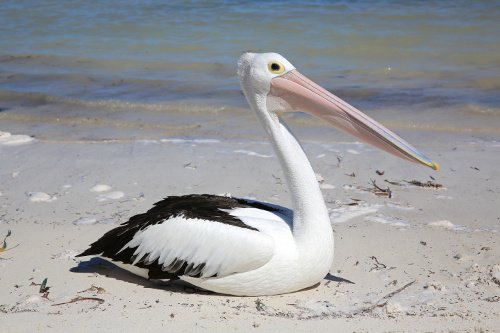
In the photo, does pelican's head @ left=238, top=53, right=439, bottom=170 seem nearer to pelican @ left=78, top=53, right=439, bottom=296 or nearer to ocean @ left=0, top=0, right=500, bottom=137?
pelican @ left=78, top=53, right=439, bottom=296

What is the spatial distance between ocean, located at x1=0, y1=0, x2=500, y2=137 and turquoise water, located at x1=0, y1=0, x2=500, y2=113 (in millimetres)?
18

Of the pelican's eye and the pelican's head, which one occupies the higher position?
→ the pelican's eye

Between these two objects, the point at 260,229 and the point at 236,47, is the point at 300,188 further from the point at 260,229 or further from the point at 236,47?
the point at 236,47

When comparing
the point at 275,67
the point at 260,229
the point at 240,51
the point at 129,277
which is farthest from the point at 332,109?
the point at 240,51

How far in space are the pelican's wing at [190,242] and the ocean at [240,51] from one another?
4564 millimetres

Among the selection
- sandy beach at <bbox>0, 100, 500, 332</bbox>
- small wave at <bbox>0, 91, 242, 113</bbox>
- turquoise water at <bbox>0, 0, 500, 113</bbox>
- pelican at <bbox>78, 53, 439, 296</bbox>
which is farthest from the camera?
turquoise water at <bbox>0, 0, 500, 113</bbox>

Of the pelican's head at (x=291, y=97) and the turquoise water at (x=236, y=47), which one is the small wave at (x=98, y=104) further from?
the pelican's head at (x=291, y=97)

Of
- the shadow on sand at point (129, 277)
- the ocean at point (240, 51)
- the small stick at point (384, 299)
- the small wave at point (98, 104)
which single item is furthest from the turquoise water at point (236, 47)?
the small stick at point (384, 299)

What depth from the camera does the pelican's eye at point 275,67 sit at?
396cm

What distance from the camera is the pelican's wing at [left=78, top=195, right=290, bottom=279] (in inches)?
146

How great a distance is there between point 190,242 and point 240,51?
8645 millimetres

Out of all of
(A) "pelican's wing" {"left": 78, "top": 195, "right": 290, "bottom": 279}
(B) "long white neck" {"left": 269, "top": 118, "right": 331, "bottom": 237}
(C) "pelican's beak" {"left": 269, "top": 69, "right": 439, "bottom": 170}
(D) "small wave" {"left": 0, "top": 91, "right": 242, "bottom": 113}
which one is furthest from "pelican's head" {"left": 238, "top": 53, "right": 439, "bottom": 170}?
(D) "small wave" {"left": 0, "top": 91, "right": 242, "bottom": 113}

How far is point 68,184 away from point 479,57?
7.42m

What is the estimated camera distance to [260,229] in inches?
149
